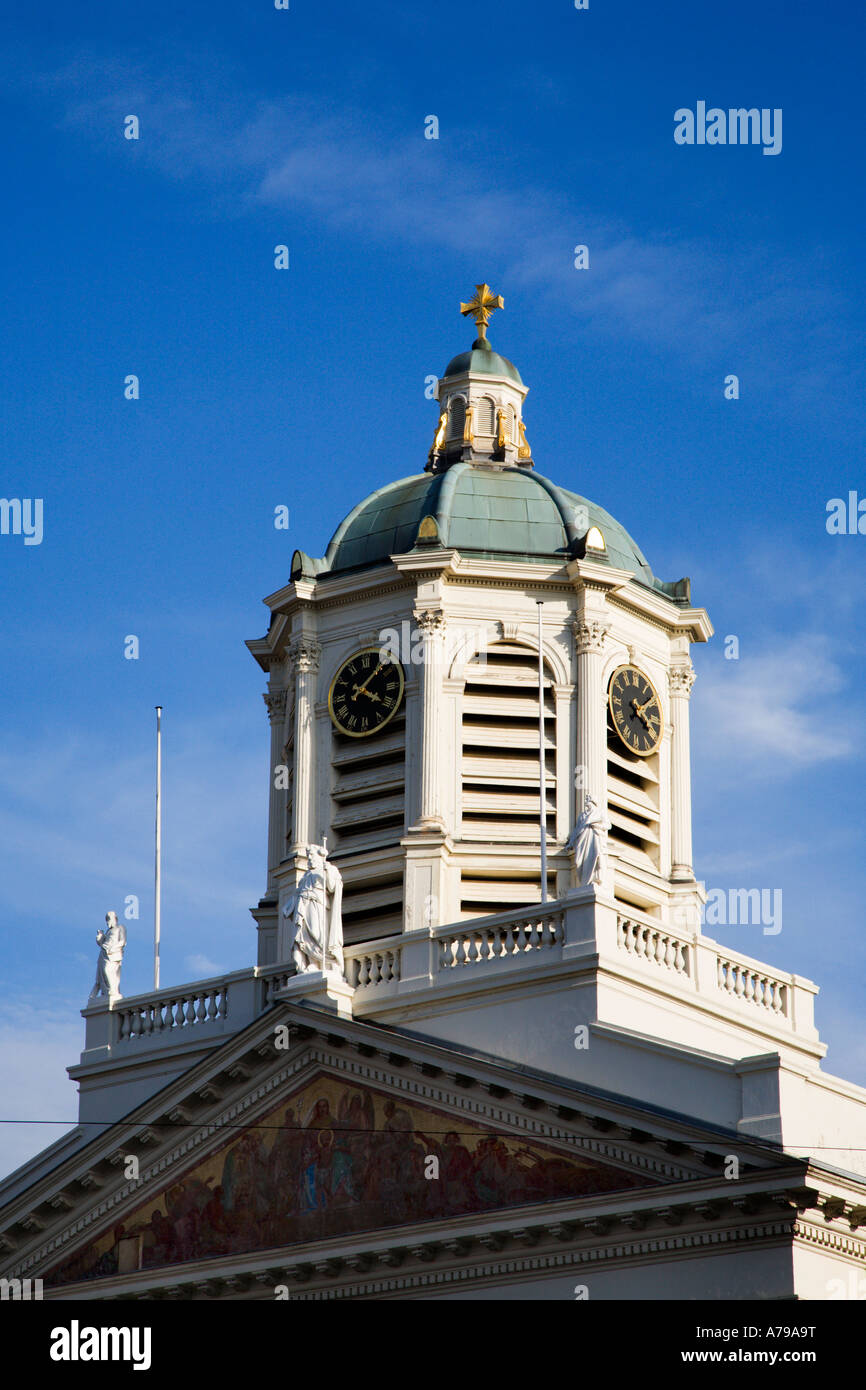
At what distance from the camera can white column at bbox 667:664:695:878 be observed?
161 ft

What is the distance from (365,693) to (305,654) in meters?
1.74

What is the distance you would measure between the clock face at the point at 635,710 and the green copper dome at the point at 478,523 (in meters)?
2.22

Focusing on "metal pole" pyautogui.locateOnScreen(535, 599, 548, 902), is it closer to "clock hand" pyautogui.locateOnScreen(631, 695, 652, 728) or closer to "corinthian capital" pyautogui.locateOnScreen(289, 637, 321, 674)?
"clock hand" pyautogui.locateOnScreen(631, 695, 652, 728)

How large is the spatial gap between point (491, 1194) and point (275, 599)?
16948 mm

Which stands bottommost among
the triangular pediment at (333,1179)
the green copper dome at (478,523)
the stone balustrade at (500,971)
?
the triangular pediment at (333,1179)

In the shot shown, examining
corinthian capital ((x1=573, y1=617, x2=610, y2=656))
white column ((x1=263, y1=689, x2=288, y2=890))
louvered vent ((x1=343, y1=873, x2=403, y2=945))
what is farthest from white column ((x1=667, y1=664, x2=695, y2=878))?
white column ((x1=263, y1=689, x2=288, y2=890))

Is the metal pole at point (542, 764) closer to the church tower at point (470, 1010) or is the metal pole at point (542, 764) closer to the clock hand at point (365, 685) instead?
the church tower at point (470, 1010)

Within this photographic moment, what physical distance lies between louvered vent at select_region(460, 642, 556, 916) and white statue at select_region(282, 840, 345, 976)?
15.1 ft

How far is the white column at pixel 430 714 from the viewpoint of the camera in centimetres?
4662

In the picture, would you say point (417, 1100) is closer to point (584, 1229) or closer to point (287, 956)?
point (584, 1229)

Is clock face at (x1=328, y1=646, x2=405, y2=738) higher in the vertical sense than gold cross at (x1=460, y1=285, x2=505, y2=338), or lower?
lower

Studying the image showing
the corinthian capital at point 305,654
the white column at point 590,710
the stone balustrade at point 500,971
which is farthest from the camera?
the corinthian capital at point 305,654

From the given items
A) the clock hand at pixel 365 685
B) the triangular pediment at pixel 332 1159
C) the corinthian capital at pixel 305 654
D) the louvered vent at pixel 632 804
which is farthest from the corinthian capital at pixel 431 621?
the triangular pediment at pixel 332 1159
